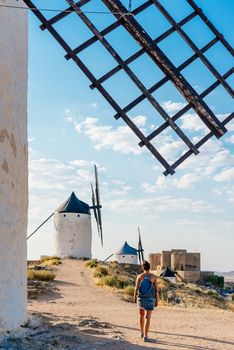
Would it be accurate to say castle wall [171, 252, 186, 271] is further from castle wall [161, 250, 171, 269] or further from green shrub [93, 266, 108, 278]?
green shrub [93, 266, 108, 278]

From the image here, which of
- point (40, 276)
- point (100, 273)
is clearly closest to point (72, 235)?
point (100, 273)

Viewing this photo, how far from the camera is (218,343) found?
685cm

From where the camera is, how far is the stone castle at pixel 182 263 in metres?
Answer: 34.8

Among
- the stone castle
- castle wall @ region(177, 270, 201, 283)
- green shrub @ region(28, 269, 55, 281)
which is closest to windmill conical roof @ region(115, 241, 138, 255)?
the stone castle

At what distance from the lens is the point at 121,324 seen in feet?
27.8

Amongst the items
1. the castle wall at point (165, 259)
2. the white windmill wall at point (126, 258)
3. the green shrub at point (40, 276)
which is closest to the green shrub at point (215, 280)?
the castle wall at point (165, 259)

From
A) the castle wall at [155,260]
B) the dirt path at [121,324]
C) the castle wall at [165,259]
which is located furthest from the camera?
the castle wall at [155,260]

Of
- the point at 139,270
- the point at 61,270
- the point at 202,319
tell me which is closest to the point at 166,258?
the point at 139,270

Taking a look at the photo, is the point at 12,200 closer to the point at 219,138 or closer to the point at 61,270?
the point at 219,138

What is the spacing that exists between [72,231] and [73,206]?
5.97 feet

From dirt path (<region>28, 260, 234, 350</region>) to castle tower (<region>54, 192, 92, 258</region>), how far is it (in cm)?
1635

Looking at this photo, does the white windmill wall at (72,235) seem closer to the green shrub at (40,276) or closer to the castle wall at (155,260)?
the castle wall at (155,260)

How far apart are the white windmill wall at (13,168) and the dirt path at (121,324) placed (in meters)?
0.99

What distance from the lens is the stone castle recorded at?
34.8 metres
